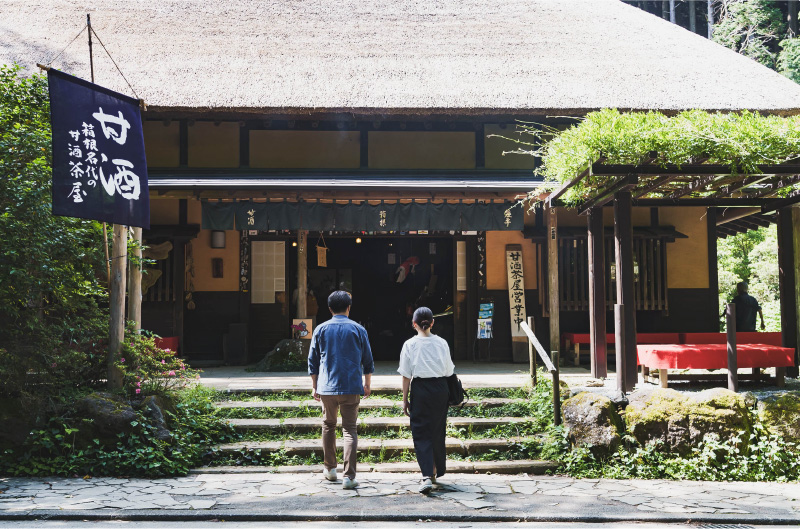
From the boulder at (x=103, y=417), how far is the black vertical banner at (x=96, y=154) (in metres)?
1.82

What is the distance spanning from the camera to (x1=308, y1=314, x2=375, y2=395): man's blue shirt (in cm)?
570

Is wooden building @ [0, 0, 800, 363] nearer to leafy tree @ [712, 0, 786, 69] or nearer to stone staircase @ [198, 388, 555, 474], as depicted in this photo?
stone staircase @ [198, 388, 555, 474]

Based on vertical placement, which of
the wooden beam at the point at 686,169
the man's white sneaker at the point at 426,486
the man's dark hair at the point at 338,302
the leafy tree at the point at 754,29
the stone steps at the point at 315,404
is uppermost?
the leafy tree at the point at 754,29

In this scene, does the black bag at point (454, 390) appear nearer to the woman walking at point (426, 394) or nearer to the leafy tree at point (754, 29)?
the woman walking at point (426, 394)

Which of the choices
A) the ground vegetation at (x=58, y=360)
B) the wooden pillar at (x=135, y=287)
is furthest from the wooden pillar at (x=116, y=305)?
the wooden pillar at (x=135, y=287)

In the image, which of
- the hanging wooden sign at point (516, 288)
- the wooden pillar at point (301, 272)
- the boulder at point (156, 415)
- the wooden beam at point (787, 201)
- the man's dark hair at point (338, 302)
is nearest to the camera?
the man's dark hair at point (338, 302)

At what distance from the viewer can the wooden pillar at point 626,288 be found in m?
7.42

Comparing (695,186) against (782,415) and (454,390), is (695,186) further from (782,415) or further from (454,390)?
(454,390)

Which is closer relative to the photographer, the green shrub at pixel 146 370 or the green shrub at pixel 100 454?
the green shrub at pixel 100 454

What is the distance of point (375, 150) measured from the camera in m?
11.7

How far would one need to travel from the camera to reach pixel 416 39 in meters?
13.2

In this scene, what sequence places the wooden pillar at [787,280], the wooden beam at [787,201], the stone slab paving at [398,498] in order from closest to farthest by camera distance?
the stone slab paving at [398,498] < the wooden beam at [787,201] < the wooden pillar at [787,280]

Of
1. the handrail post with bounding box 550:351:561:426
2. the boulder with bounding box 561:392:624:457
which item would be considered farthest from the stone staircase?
the boulder with bounding box 561:392:624:457

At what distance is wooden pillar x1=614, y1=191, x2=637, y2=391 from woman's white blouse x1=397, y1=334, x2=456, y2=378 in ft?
8.96
